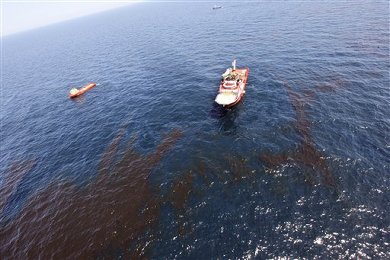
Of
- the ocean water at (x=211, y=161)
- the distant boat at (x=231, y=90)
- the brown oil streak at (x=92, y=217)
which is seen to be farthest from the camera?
the distant boat at (x=231, y=90)

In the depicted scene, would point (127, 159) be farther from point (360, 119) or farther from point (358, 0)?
point (358, 0)

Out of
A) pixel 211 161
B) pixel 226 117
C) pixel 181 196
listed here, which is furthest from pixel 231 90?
pixel 181 196

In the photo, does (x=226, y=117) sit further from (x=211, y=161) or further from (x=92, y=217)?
(x=92, y=217)

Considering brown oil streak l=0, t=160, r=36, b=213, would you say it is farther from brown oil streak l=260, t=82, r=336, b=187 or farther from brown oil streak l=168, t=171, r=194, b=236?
brown oil streak l=260, t=82, r=336, b=187

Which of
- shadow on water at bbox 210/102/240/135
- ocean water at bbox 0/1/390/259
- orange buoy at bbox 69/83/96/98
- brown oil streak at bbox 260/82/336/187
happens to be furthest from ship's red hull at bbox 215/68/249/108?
orange buoy at bbox 69/83/96/98

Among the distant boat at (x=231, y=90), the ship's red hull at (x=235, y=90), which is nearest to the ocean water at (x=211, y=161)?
the ship's red hull at (x=235, y=90)

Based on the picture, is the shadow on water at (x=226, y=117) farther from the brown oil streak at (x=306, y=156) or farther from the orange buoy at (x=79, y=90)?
the orange buoy at (x=79, y=90)
